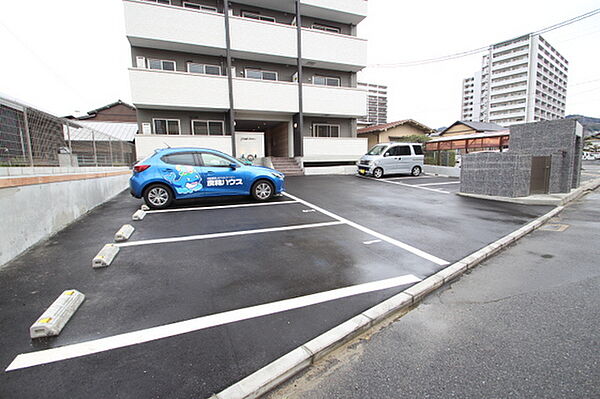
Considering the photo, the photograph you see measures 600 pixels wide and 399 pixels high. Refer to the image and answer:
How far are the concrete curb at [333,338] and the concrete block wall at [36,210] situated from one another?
3.97m

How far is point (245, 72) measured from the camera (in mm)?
16938

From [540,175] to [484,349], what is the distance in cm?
983

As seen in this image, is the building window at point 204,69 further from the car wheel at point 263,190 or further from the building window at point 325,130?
the car wheel at point 263,190

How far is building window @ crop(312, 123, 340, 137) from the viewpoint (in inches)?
750

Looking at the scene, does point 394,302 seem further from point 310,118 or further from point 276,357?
point 310,118

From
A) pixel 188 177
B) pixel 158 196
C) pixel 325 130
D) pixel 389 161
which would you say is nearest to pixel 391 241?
pixel 188 177

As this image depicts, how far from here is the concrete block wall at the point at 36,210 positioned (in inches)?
147

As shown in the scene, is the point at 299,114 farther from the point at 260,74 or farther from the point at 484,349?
the point at 484,349

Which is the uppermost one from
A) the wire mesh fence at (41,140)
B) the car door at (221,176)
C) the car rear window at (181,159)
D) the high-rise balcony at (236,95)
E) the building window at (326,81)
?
the building window at (326,81)

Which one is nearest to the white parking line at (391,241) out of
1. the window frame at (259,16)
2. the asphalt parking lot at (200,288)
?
the asphalt parking lot at (200,288)

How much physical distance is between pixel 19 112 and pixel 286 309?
17.4 ft

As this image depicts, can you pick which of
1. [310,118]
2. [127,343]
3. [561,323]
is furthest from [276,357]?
[310,118]

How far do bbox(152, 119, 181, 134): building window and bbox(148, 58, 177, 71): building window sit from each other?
9.18 ft

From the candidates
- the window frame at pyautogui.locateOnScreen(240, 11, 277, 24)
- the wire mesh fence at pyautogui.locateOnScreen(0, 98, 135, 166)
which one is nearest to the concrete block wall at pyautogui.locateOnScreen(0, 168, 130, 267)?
the wire mesh fence at pyautogui.locateOnScreen(0, 98, 135, 166)
